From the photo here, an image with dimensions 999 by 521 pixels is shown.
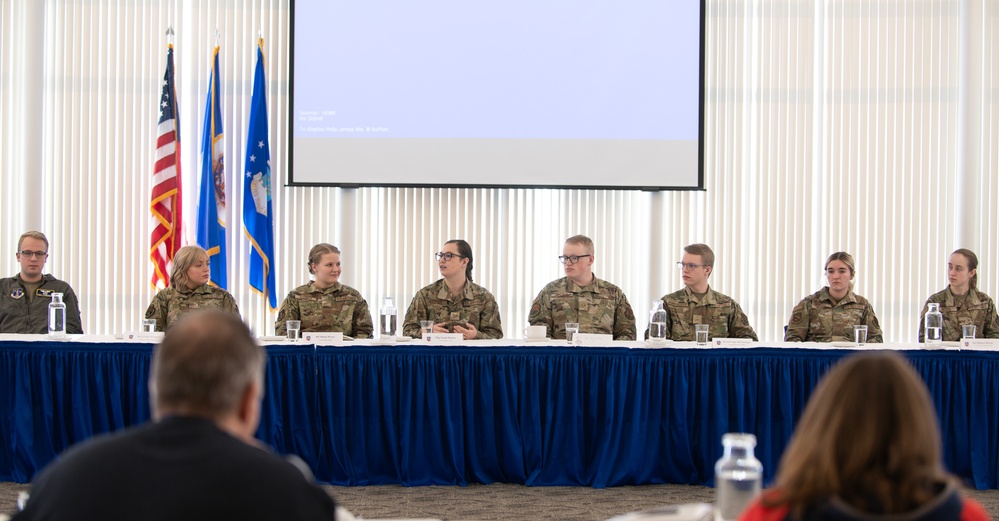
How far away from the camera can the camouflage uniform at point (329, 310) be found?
4.80m

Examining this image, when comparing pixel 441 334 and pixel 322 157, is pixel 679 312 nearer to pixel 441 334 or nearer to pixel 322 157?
pixel 441 334

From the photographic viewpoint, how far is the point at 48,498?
45.5 inches

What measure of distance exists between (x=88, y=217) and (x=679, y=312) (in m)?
4.00

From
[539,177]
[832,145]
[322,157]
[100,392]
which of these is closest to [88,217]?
[322,157]

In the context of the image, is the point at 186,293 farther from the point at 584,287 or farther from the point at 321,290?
the point at 584,287

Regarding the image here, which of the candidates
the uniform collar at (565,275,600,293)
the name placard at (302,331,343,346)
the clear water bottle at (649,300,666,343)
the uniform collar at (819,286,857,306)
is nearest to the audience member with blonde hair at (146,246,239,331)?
the name placard at (302,331,343,346)

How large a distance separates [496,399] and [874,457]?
9.70 ft

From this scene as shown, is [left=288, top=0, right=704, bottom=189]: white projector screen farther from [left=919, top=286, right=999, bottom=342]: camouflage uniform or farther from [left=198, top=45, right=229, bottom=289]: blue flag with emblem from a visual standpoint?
[left=919, top=286, right=999, bottom=342]: camouflage uniform

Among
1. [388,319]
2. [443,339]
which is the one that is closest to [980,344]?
[443,339]

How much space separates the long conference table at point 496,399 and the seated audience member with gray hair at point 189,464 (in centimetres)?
275

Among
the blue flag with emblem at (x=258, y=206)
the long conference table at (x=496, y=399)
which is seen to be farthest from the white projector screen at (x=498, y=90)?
the long conference table at (x=496, y=399)

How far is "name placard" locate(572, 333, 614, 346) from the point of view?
4.07 m

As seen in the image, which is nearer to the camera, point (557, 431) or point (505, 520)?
point (505, 520)

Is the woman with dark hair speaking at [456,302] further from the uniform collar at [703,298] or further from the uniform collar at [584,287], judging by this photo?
the uniform collar at [703,298]
